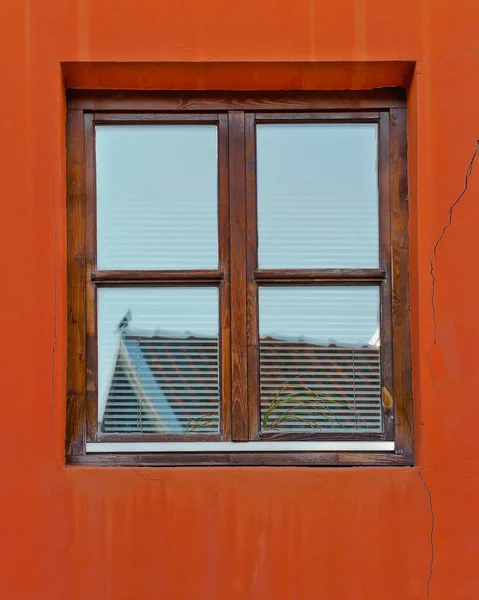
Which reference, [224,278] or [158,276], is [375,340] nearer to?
[224,278]

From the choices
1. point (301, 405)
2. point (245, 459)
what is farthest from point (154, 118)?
point (245, 459)

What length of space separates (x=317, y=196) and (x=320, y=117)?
303 mm

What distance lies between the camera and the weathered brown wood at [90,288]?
272 cm

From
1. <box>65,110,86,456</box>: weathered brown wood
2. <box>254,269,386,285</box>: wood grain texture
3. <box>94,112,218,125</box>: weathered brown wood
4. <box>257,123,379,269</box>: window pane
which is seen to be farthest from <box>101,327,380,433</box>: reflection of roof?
<box>94,112,218,125</box>: weathered brown wood

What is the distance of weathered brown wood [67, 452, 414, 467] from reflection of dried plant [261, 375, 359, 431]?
0.40 ft

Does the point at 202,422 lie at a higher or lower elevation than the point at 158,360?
lower

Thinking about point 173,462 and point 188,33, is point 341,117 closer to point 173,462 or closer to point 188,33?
point 188,33

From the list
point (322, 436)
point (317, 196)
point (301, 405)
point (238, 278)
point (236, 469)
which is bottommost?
point (236, 469)

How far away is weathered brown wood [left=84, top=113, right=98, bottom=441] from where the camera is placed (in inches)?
107

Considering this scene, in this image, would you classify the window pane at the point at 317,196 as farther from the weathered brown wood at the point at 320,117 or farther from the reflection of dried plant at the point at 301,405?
the reflection of dried plant at the point at 301,405

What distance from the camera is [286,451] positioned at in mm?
2672

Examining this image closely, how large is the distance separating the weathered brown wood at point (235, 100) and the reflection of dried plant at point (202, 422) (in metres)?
1.15

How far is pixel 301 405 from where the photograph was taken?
274 cm

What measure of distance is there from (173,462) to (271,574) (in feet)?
1.69
